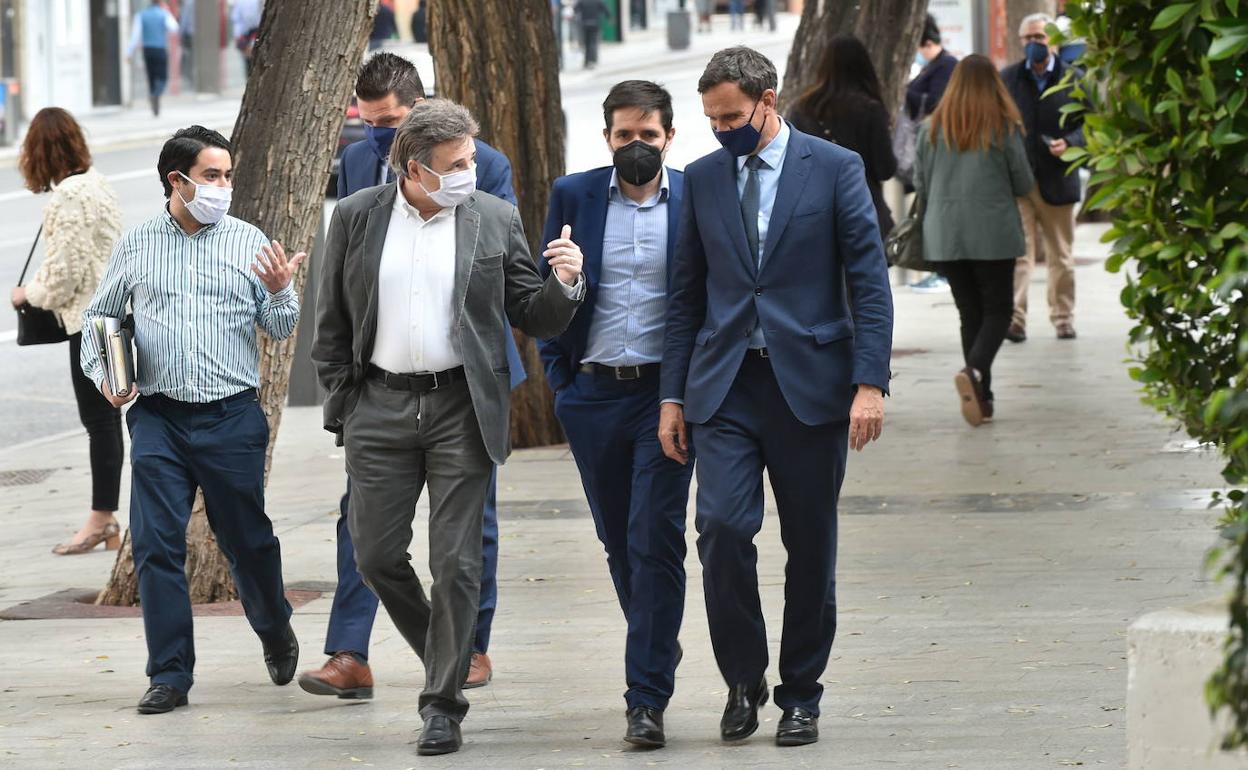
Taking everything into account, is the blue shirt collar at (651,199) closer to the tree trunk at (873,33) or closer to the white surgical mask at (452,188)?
the white surgical mask at (452,188)

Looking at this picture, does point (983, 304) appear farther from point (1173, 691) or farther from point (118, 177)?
point (118, 177)

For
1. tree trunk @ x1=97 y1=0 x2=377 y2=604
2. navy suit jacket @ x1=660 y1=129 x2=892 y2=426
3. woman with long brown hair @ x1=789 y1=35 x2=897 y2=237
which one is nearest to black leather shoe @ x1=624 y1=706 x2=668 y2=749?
navy suit jacket @ x1=660 y1=129 x2=892 y2=426

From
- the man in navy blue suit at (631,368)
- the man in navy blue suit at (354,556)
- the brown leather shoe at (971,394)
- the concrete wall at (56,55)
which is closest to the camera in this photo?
the man in navy blue suit at (631,368)

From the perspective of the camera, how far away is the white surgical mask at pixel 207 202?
20.9 feet

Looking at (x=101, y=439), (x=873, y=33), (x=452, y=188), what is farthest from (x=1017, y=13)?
(x=452, y=188)

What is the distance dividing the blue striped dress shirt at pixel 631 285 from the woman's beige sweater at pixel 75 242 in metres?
3.69

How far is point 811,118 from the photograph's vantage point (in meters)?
10.9

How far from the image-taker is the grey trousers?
5703mm

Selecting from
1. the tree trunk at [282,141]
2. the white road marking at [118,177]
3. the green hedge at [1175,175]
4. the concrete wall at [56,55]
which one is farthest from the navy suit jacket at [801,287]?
the concrete wall at [56,55]

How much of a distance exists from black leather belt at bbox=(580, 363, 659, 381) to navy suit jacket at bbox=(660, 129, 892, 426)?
216 mm

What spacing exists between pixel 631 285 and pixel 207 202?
1.34 m

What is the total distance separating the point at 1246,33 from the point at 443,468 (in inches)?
101

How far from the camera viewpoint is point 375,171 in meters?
6.45

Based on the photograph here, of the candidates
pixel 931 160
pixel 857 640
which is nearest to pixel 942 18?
pixel 931 160
